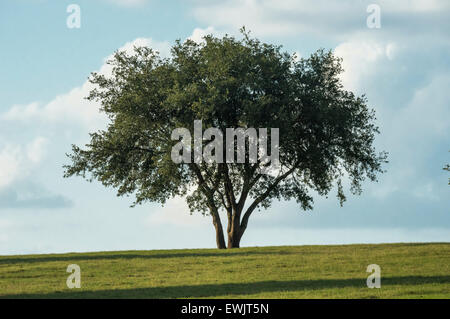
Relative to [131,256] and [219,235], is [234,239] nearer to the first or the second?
[219,235]

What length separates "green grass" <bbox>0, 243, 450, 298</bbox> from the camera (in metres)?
27.8

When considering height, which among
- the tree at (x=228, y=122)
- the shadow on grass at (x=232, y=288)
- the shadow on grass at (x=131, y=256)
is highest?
the tree at (x=228, y=122)

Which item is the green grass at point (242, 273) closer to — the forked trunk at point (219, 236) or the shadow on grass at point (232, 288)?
the shadow on grass at point (232, 288)

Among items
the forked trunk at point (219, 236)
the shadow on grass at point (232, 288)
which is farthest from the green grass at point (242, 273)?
the forked trunk at point (219, 236)

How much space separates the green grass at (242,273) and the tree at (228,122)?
4817 mm

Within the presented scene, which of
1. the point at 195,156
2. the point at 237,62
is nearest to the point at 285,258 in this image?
the point at 195,156

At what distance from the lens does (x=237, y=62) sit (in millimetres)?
44969

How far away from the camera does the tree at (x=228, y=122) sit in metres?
44.3

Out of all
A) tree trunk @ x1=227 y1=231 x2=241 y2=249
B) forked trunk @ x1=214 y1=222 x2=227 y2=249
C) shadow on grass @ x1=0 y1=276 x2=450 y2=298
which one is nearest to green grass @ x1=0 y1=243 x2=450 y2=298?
shadow on grass @ x1=0 y1=276 x2=450 y2=298

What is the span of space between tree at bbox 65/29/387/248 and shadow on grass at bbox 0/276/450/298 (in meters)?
15.4

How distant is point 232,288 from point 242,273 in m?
4.50

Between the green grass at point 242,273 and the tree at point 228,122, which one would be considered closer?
the green grass at point 242,273

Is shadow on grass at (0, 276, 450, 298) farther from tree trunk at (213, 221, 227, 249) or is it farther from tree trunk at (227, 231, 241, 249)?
tree trunk at (213, 221, 227, 249)

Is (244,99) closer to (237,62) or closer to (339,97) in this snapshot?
(237,62)
